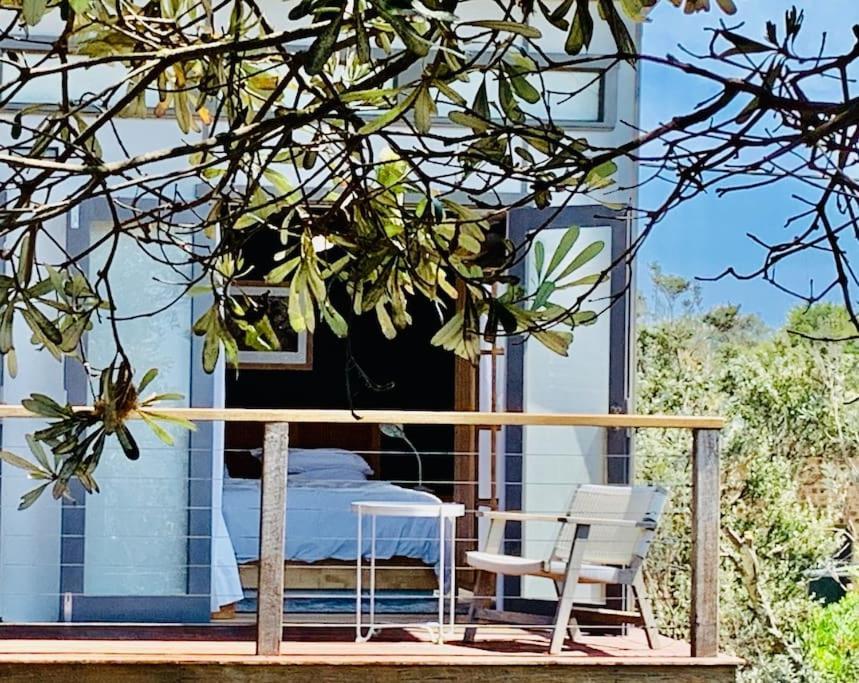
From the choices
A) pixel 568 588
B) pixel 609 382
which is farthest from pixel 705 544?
pixel 609 382

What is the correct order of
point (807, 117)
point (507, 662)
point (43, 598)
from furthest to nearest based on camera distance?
point (43, 598)
point (507, 662)
point (807, 117)

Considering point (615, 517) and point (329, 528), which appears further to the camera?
point (329, 528)

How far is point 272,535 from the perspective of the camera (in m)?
5.05

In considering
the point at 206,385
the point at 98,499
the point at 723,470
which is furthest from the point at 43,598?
the point at 723,470

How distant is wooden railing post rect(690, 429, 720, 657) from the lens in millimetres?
5188

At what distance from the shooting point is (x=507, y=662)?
4.96 metres

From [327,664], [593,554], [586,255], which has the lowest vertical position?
[327,664]

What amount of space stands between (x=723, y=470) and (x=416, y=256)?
7478mm

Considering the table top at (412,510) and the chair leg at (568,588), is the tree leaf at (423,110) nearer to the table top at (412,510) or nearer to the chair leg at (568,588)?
the chair leg at (568,588)

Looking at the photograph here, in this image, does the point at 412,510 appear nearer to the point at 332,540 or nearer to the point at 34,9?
the point at 332,540

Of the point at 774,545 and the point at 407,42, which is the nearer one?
the point at 407,42

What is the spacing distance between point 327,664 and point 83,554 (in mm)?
1804

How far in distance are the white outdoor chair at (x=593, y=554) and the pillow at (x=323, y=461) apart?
2.87 metres

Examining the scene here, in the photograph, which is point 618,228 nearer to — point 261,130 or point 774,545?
point 774,545
